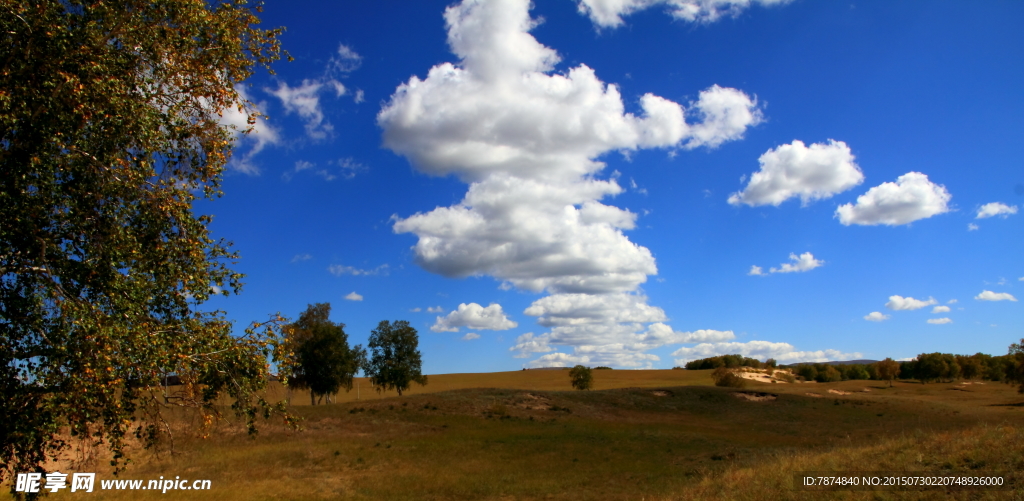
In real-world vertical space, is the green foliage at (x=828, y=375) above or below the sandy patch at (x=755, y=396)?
below

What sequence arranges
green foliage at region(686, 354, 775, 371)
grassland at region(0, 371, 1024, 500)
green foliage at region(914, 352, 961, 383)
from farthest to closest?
green foliage at region(686, 354, 775, 371) < green foliage at region(914, 352, 961, 383) < grassland at region(0, 371, 1024, 500)

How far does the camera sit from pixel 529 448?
30.7 metres

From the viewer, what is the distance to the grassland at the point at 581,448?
559 inches

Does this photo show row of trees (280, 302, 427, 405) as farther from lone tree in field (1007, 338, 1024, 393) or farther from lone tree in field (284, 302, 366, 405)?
lone tree in field (1007, 338, 1024, 393)

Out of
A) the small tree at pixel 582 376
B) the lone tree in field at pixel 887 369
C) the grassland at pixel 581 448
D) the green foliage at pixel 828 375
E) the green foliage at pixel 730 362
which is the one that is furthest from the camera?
the green foliage at pixel 730 362

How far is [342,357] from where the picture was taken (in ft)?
188

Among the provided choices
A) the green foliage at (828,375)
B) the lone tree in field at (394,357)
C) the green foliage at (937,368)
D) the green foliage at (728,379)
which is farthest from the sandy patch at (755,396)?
the green foliage at (828,375)

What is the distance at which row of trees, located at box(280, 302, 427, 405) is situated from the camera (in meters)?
56.7

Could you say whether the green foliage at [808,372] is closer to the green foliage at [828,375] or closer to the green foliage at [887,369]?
the green foliage at [828,375]

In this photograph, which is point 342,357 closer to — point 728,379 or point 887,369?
point 728,379

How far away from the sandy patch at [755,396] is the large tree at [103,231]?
195 feet

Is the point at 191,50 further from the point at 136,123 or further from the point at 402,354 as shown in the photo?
the point at 402,354

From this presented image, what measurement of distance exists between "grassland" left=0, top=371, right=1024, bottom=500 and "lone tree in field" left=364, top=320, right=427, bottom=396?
2034cm

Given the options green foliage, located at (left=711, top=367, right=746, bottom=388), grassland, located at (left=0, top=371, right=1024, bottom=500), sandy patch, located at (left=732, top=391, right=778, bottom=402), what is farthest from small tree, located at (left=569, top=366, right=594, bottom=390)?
sandy patch, located at (left=732, top=391, right=778, bottom=402)
